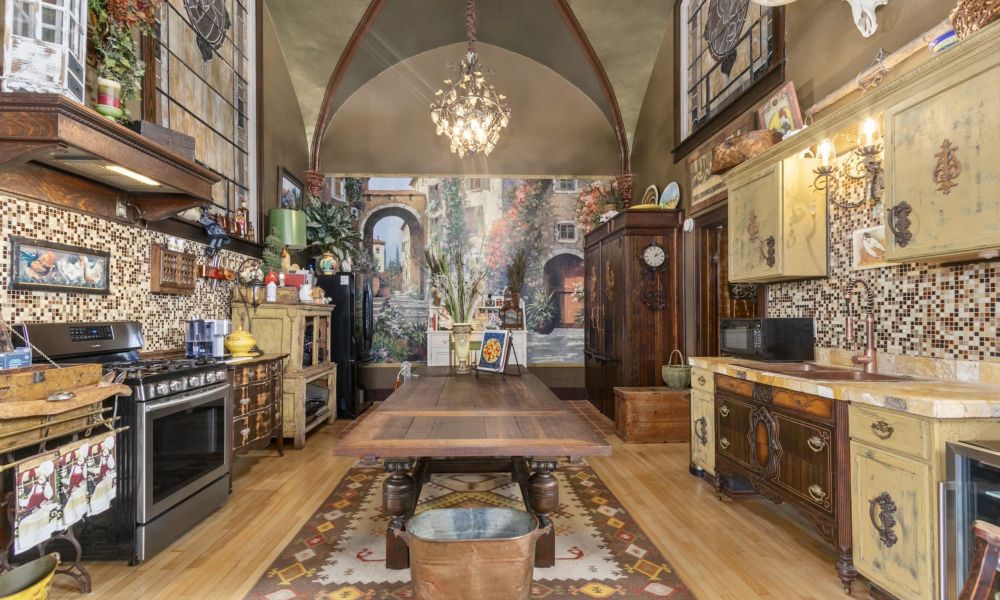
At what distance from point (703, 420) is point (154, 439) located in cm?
358

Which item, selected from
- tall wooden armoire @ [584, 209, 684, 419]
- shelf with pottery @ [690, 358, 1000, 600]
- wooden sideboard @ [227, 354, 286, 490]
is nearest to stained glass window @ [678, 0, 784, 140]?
tall wooden armoire @ [584, 209, 684, 419]

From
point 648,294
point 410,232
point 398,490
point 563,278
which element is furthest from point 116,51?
point 563,278

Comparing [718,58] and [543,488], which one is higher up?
[718,58]

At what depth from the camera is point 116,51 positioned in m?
2.90

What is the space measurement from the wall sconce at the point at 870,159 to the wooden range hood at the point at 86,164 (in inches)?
159

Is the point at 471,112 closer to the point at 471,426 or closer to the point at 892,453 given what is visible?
the point at 471,426

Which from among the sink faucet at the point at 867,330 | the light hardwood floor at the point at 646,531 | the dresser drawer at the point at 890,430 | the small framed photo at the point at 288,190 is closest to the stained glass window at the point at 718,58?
the sink faucet at the point at 867,330

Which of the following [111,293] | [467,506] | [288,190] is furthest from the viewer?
[288,190]

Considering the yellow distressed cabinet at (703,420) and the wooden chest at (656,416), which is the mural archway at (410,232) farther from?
the yellow distressed cabinet at (703,420)

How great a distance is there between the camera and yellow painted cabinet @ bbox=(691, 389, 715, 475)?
12.2 ft

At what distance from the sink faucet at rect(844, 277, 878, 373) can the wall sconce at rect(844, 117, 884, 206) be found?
500 mm

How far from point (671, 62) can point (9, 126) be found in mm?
6018

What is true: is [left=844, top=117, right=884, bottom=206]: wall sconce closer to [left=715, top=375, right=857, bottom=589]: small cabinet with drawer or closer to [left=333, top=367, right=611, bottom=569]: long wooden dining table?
[left=715, top=375, right=857, bottom=589]: small cabinet with drawer

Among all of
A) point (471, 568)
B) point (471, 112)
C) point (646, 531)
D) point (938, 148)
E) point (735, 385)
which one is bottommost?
point (646, 531)
